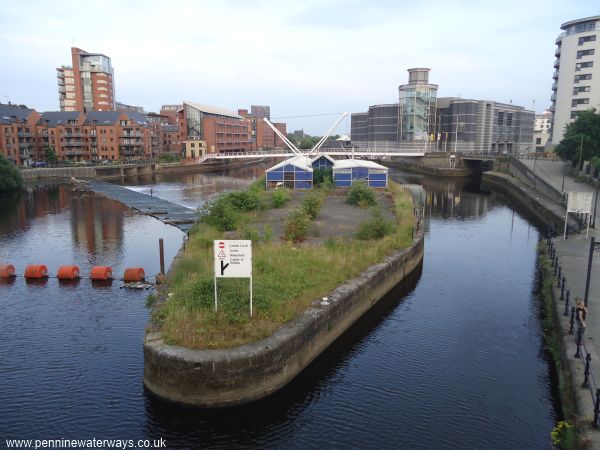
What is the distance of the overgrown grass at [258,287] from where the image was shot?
12336mm

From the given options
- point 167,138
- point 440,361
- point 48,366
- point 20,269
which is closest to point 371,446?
point 440,361

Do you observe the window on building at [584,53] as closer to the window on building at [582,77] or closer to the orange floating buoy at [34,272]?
the window on building at [582,77]

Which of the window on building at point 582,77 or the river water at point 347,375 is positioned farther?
the window on building at point 582,77

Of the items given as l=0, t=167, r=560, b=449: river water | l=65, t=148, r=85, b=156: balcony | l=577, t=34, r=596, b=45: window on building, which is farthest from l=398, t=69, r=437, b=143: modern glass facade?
l=0, t=167, r=560, b=449: river water

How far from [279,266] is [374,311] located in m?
4.18

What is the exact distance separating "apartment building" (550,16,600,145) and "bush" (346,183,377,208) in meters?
52.3

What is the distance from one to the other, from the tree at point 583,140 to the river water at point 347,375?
98.0ft

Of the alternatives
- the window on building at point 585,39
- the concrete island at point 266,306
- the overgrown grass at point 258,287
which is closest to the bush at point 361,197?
the concrete island at point 266,306

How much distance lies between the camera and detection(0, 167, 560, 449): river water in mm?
11172

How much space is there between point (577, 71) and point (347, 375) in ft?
261

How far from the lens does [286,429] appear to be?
451 inches

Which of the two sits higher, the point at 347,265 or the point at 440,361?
the point at 347,265

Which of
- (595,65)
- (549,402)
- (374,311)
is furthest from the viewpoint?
(595,65)

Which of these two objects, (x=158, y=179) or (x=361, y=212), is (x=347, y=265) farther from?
(x=158, y=179)
